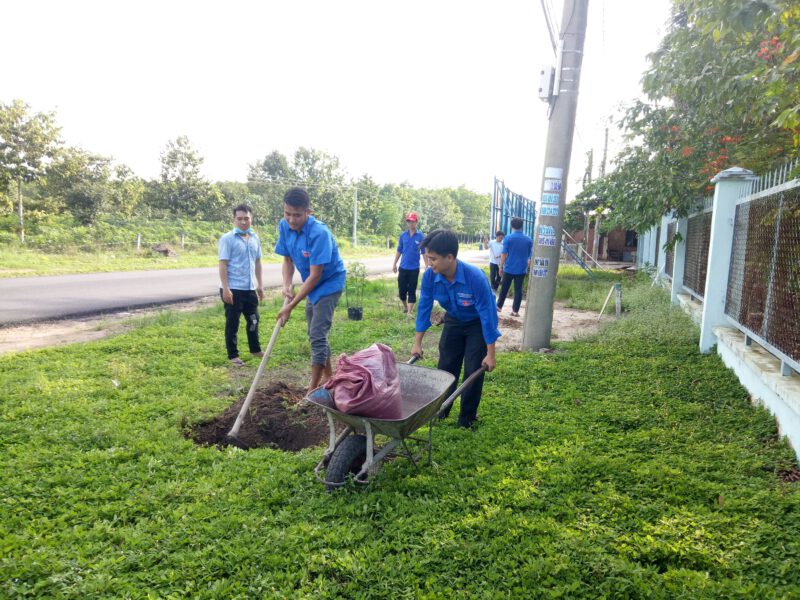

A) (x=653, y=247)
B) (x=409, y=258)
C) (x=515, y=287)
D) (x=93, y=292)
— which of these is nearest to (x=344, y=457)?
(x=409, y=258)

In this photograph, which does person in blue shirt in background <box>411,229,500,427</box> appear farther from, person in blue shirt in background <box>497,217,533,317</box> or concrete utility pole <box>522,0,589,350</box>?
person in blue shirt in background <box>497,217,533,317</box>

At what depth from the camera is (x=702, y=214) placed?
7.68 metres

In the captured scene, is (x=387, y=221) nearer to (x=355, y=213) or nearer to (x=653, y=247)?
(x=355, y=213)

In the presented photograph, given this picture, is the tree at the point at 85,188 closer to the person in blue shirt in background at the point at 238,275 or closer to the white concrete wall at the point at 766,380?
the person in blue shirt in background at the point at 238,275

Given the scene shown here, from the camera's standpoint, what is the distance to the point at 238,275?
18.7ft

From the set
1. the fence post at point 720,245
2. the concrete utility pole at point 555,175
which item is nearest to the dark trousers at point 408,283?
the concrete utility pole at point 555,175

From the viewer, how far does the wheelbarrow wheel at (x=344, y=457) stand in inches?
118

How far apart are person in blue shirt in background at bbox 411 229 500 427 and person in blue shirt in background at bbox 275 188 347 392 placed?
35.4 inches

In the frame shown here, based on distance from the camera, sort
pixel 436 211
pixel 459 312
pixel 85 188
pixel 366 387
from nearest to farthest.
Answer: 1. pixel 366 387
2. pixel 459 312
3. pixel 85 188
4. pixel 436 211

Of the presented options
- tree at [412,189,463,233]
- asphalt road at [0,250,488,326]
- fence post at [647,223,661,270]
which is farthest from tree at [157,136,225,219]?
tree at [412,189,463,233]

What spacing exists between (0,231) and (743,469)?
26722mm

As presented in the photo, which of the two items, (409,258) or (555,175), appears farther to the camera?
(409,258)

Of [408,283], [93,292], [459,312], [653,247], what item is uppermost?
[653,247]

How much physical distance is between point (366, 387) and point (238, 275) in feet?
11.1
